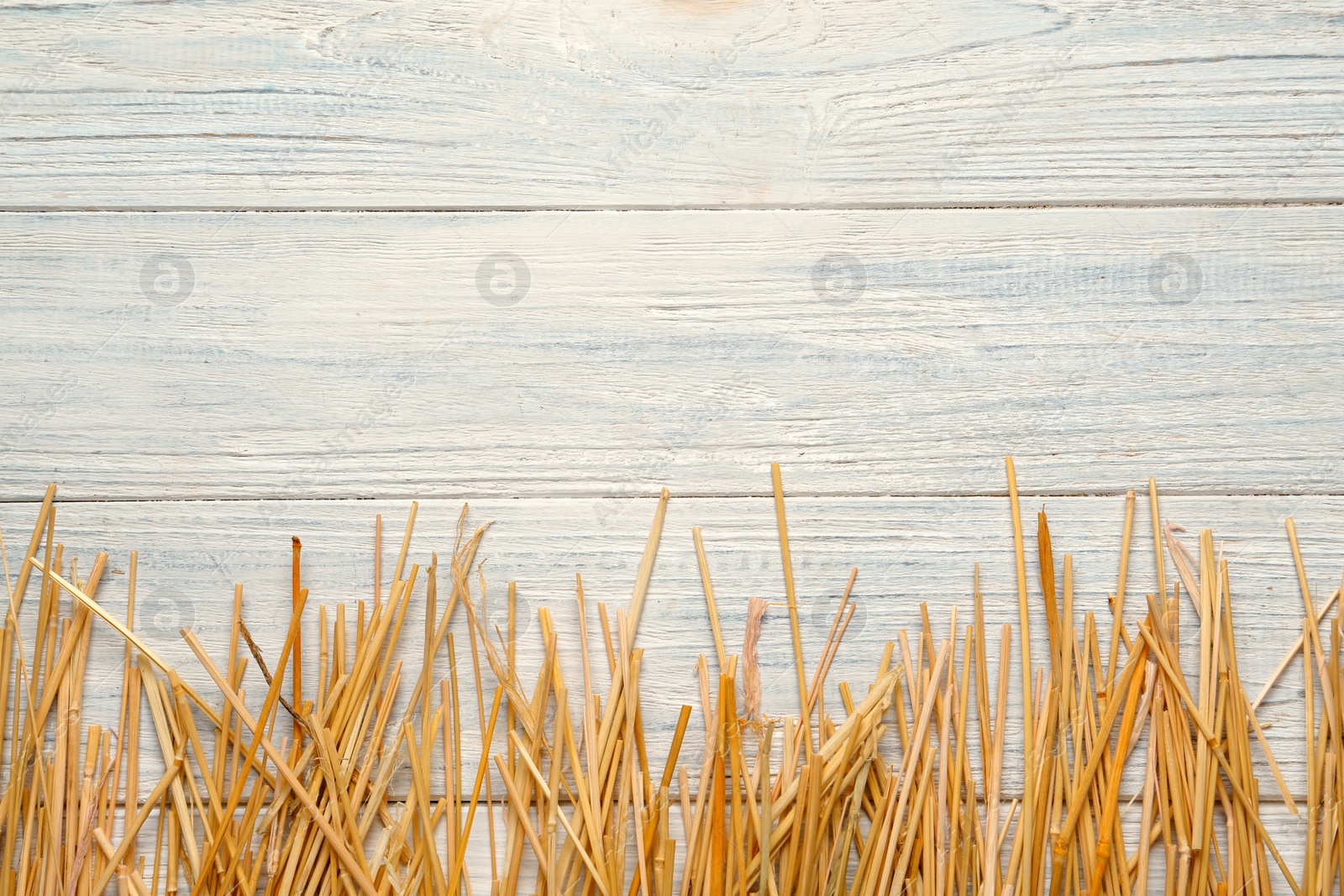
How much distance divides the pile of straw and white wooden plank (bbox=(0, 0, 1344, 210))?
0.92ft

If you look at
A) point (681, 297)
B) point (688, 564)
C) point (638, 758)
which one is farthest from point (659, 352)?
point (638, 758)

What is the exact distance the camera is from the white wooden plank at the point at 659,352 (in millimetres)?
573

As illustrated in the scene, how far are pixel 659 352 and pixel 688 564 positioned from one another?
0.60 ft

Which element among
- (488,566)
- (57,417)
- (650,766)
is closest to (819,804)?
(650,766)

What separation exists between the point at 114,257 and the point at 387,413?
27 cm

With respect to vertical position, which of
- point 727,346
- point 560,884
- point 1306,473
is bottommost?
point 560,884

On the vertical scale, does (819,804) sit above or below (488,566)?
below

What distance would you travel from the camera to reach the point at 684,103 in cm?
58

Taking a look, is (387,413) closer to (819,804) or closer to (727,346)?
(727,346)

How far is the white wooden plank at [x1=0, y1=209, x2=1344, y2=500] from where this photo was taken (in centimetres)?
57

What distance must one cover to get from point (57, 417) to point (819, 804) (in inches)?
28.2

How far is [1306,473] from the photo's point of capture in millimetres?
573

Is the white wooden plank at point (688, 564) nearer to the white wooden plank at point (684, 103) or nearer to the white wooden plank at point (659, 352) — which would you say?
the white wooden plank at point (659, 352)

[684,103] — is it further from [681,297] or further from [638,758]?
[638,758]
